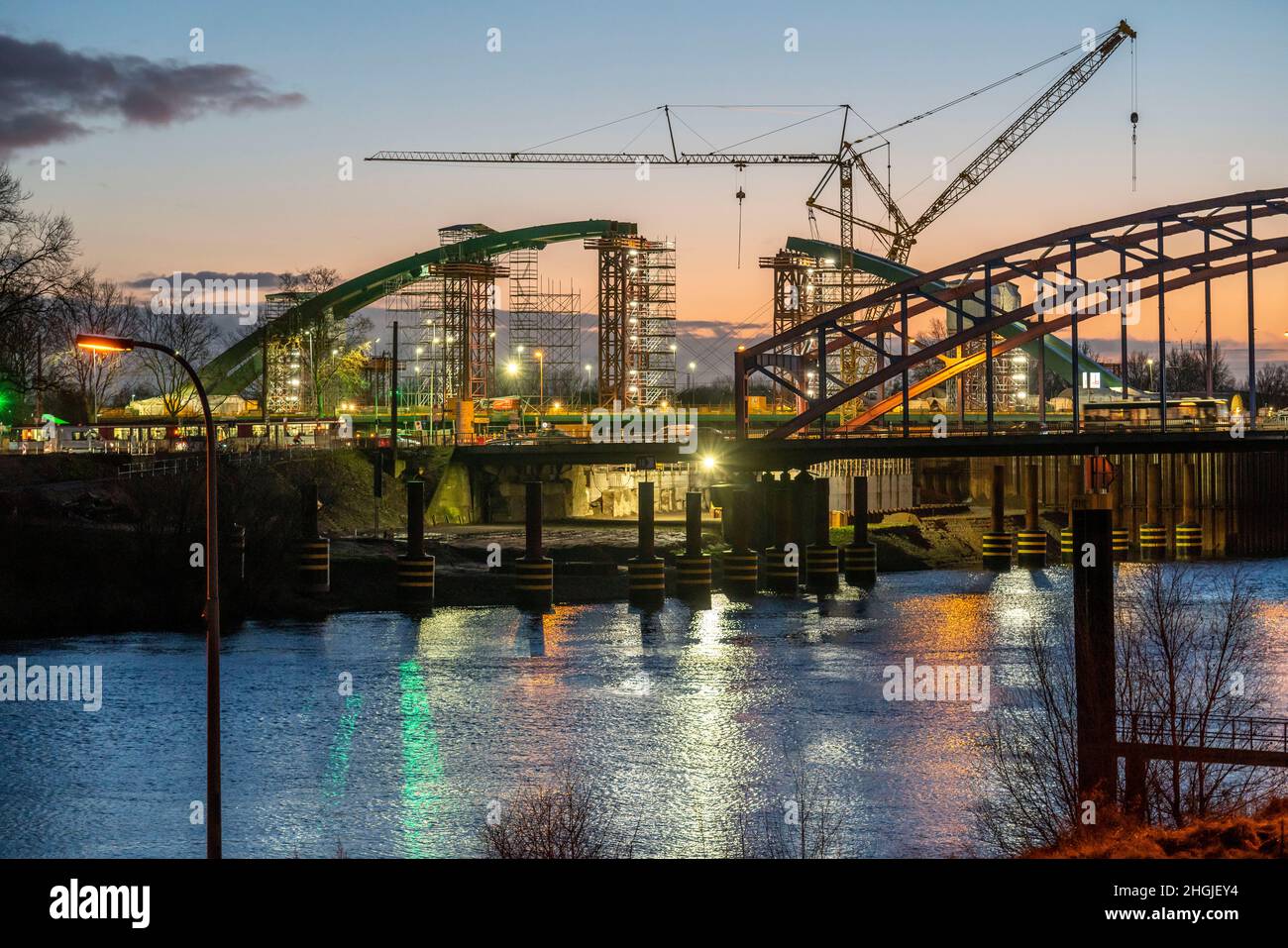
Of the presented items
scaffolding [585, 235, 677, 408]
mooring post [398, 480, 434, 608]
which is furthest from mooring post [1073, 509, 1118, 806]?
scaffolding [585, 235, 677, 408]

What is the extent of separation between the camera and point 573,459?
210ft

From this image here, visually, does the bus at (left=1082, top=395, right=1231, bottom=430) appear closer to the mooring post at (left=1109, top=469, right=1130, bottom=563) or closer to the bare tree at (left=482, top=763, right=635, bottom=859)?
the mooring post at (left=1109, top=469, right=1130, bottom=563)

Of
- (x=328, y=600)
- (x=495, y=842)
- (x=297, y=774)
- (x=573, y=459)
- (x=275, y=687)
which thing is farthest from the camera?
(x=573, y=459)

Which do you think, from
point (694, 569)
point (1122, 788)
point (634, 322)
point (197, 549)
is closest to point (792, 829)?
point (1122, 788)

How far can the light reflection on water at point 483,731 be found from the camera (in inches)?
889

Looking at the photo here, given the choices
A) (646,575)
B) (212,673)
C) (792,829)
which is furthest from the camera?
(646,575)

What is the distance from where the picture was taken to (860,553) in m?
61.2

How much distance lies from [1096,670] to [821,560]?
3733 centimetres

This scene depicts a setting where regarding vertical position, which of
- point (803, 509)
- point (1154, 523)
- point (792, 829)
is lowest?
point (792, 829)

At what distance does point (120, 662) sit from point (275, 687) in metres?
5.18

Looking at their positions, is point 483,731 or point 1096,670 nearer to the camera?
point 1096,670

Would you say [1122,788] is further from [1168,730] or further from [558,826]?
[558,826]
